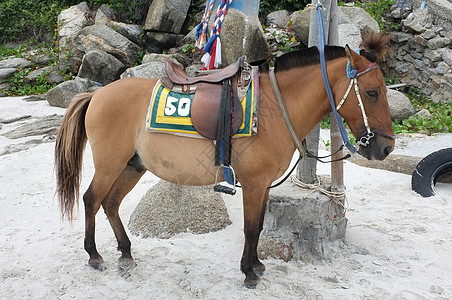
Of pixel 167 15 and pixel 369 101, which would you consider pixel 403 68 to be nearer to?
pixel 167 15

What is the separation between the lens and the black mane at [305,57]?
2764 millimetres

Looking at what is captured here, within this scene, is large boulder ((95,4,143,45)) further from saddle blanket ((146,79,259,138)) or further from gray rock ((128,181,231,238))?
saddle blanket ((146,79,259,138))

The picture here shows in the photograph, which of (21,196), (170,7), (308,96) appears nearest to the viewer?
(308,96)

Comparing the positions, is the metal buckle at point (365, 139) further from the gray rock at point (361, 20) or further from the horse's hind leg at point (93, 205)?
the gray rock at point (361, 20)

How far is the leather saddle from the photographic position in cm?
280

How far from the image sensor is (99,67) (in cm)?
1095

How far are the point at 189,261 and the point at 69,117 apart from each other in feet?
5.40

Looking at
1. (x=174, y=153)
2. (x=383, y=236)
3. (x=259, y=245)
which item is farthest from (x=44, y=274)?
(x=383, y=236)

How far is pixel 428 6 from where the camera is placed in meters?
8.76

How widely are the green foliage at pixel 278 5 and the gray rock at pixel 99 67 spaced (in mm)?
4761

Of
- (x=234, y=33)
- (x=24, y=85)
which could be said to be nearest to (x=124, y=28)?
(x=24, y=85)

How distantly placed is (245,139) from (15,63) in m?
12.6

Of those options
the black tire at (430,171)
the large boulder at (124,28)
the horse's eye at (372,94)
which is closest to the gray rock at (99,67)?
the large boulder at (124,28)

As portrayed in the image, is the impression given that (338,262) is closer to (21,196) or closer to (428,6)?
(21,196)
